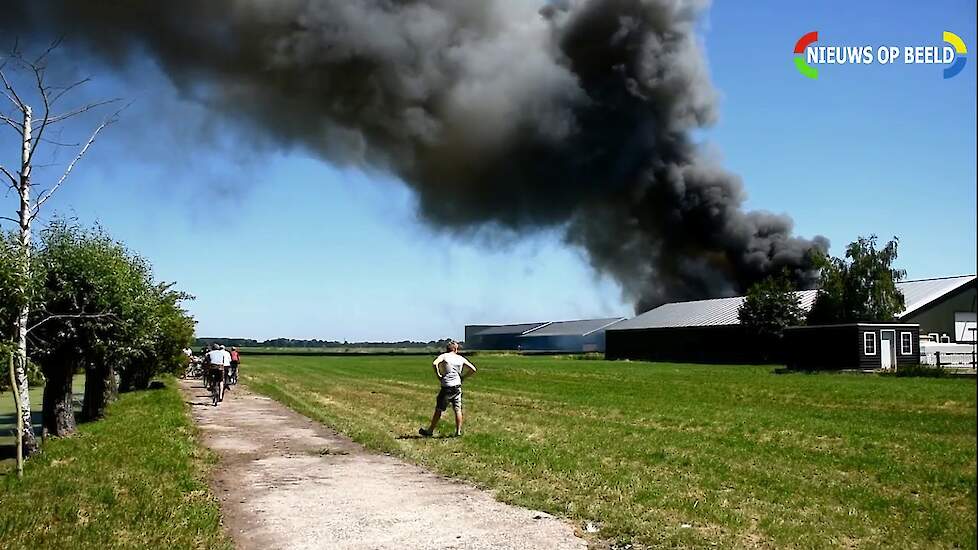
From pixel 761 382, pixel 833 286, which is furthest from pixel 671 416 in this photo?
pixel 833 286

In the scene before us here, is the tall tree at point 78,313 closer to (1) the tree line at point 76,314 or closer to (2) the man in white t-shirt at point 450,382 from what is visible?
(1) the tree line at point 76,314

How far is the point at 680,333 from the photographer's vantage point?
68875 millimetres

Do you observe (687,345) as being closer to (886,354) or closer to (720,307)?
(720,307)

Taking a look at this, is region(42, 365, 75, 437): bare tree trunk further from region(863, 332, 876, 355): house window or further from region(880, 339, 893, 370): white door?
region(880, 339, 893, 370): white door

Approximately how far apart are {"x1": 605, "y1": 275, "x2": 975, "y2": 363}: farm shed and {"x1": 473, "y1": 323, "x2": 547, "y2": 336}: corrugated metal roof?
58550mm

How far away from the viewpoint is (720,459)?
12734 mm

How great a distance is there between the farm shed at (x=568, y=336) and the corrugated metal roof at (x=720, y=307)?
88.5ft

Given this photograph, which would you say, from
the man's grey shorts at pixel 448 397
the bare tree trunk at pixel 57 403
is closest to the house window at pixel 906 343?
the man's grey shorts at pixel 448 397

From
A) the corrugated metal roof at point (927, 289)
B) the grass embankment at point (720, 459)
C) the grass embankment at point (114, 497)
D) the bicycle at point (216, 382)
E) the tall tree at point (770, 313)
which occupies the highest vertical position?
the corrugated metal roof at point (927, 289)

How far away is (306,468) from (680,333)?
59.3 metres

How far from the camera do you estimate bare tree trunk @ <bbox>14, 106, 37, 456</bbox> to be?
12.3 m

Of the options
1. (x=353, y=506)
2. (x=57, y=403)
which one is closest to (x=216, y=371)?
(x=57, y=403)

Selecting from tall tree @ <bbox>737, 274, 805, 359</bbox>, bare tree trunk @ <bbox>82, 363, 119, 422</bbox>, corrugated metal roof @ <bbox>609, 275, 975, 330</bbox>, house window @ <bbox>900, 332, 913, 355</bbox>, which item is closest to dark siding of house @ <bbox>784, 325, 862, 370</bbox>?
house window @ <bbox>900, 332, 913, 355</bbox>

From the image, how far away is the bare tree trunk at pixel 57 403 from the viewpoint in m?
16.8
